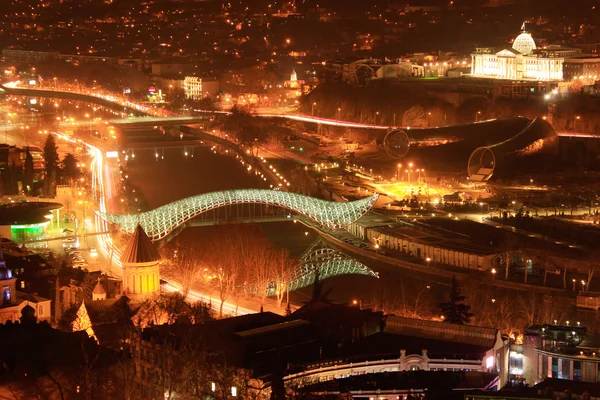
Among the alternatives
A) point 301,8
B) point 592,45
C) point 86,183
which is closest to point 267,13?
point 301,8

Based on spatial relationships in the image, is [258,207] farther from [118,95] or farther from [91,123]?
[118,95]

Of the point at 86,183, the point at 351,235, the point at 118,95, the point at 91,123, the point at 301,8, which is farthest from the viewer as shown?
the point at 301,8

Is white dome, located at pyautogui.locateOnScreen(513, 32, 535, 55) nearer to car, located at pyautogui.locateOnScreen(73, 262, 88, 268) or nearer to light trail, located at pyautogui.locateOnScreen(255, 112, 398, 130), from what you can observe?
light trail, located at pyautogui.locateOnScreen(255, 112, 398, 130)

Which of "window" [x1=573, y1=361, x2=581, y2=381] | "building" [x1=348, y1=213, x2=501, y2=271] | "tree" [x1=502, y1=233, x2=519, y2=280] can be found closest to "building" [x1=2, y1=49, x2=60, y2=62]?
"building" [x1=348, y1=213, x2=501, y2=271]

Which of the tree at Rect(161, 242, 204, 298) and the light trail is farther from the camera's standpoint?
the light trail

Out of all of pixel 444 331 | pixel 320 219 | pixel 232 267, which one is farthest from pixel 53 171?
pixel 444 331

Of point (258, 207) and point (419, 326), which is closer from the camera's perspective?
point (419, 326)
